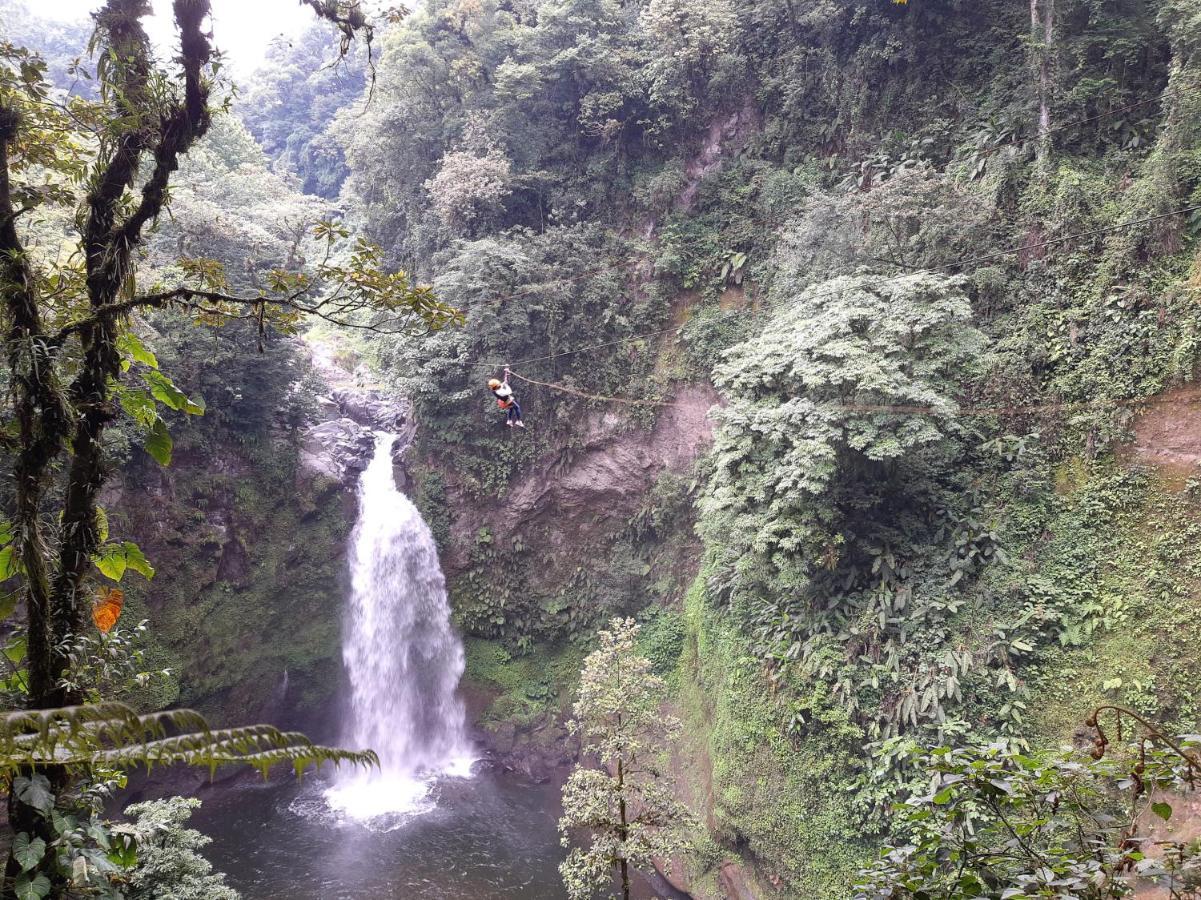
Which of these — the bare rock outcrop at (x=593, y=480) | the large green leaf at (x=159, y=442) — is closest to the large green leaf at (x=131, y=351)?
the large green leaf at (x=159, y=442)

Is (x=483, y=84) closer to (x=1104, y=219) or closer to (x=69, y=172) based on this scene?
(x=1104, y=219)

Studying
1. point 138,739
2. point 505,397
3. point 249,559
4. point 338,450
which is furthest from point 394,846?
point 138,739

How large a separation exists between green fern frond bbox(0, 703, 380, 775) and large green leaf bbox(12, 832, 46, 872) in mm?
589

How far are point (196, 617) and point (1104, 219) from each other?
16.4m

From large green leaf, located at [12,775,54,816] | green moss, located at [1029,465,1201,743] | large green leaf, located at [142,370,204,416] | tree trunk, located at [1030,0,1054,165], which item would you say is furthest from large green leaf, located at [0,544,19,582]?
tree trunk, located at [1030,0,1054,165]

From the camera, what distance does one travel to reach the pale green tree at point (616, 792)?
7.19 metres

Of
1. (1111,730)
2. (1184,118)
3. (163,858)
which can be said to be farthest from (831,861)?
(1184,118)

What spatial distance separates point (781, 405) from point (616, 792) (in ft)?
18.0

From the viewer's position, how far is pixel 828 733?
29.4ft

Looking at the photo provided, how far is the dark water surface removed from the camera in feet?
34.5

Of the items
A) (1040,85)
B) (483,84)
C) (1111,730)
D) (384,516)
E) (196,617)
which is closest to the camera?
(1111,730)

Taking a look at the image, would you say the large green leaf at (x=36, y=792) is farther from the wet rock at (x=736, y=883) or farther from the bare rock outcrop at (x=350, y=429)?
the bare rock outcrop at (x=350, y=429)

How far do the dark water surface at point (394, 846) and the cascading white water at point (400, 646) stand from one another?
1356 mm

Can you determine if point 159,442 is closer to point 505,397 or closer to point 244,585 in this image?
point 505,397
